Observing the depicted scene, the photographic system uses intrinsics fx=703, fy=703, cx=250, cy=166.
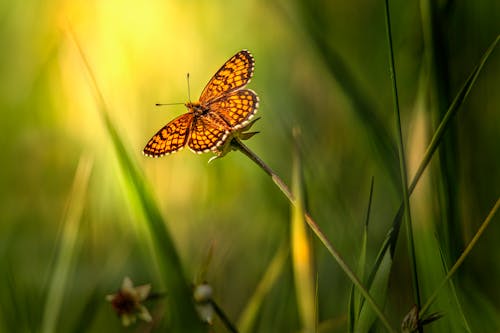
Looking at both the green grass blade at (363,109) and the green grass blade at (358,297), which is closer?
the green grass blade at (358,297)

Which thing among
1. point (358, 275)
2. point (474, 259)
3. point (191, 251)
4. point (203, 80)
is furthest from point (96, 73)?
point (358, 275)

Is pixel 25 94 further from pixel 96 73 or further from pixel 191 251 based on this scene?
pixel 191 251

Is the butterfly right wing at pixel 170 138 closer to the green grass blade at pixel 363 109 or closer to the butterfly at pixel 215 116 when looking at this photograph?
the butterfly at pixel 215 116

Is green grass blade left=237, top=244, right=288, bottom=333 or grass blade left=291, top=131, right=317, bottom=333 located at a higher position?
grass blade left=291, top=131, right=317, bottom=333

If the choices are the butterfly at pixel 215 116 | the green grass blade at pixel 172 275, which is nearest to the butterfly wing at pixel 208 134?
the butterfly at pixel 215 116

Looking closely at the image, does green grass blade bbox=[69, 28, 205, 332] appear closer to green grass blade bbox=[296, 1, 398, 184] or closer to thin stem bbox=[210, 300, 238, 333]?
thin stem bbox=[210, 300, 238, 333]

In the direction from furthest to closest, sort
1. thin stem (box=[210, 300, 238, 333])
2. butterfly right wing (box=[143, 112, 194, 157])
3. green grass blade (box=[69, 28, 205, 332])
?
1. butterfly right wing (box=[143, 112, 194, 157])
2. thin stem (box=[210, 300, 238, 333])
3. green grass blade (box=[69, 28, 205, 332])

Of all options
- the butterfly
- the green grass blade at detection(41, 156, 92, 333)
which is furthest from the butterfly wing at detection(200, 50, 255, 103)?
the green grass blade at detection(41, 156, 92, 333)

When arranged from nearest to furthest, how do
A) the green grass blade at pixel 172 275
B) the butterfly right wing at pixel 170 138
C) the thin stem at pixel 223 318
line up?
1. the green grass blade at pixel 172 275
2. the thin stem at pixel 223 318
3. the butterfly right wing at pixel 170 138
